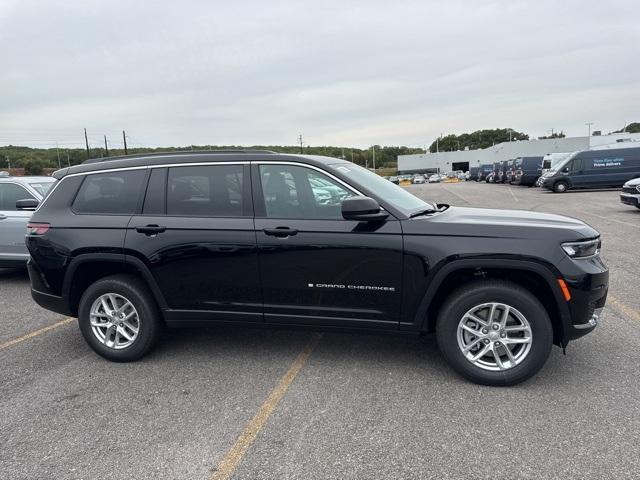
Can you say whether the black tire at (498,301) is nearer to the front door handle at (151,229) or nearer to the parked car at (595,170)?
the front door handle at (151,229)

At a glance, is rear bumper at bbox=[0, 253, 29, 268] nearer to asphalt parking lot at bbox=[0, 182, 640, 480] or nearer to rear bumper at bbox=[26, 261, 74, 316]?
asphalt parking lot at bbox=[0, 182, 640, 480]

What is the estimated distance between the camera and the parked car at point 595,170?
2431cm

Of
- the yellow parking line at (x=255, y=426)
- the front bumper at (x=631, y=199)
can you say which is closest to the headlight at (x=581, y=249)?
the yellow parking line at (x=255, y=426)

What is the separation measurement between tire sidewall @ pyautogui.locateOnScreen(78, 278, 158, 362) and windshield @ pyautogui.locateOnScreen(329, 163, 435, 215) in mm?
2054

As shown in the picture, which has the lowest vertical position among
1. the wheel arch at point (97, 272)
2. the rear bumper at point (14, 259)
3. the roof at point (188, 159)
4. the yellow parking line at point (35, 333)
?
the yellow parking line at point (35, 333)

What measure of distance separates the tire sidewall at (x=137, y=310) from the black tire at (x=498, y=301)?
2.49 m

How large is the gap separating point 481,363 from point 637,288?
144 inches

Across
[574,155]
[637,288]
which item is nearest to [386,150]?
[574,155]

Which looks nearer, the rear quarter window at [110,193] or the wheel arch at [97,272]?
the wheel arch at [97,272]

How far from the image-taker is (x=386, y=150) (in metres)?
149

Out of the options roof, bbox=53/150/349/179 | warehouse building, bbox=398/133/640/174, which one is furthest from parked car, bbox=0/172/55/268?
warehouse building, bbox=398/133/640/174

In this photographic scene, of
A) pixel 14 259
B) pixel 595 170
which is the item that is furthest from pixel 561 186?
pixel 14 259

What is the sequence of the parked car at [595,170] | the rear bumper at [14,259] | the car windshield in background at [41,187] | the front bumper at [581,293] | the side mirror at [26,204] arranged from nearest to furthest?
1. the front bumper at [581,293]
2. the side mirror at [26,204]
3. the rear bumper at [14,259]
4. the car windshield in background at [41,187]
5. the parked car at [595,170]

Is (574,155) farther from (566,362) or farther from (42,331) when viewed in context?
(42,331)
